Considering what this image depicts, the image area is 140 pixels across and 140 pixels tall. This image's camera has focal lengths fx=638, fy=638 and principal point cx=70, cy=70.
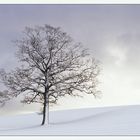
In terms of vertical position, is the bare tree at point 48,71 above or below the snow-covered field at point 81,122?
above

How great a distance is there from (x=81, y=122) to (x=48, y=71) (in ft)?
7.68

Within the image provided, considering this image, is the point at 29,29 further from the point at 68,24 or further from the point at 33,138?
the point at 33,138

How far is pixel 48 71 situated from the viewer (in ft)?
79.5

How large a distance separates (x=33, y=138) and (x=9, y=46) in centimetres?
353

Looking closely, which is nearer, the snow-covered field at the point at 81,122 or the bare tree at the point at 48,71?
the snow-covered field at the point at 81,122

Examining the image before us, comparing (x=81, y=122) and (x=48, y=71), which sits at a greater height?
(x=48, y=71)

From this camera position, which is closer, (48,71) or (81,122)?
(81,122)

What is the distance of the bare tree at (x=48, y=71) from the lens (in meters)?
23.1

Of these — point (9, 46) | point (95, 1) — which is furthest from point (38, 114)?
point (95, 1)

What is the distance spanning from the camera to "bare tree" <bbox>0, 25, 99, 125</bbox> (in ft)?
75.8

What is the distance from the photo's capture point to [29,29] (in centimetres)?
2227

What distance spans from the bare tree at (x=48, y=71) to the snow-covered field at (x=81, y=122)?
732 millimetres

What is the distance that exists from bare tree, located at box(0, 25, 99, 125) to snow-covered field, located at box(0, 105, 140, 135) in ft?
2.40

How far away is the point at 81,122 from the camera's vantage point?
2359cm
